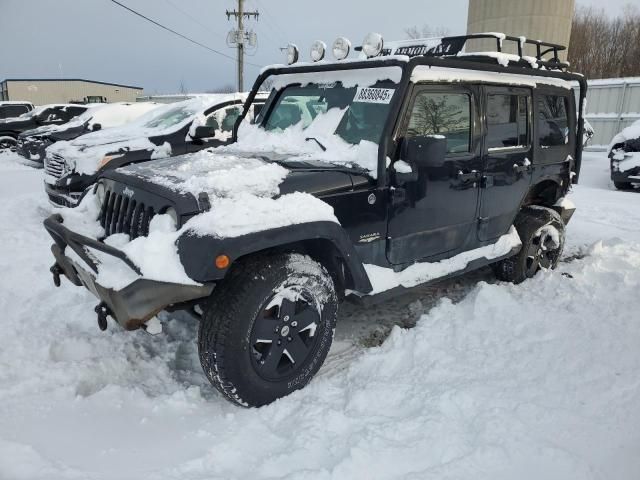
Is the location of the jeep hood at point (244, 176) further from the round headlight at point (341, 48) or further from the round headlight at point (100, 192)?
the round headlight at point (341, 48)

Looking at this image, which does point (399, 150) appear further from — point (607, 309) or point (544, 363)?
point (607, 309)

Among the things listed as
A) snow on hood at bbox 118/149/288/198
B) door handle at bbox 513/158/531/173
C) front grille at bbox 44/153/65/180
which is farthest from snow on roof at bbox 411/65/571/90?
front grille at bbox 44/153/65/180

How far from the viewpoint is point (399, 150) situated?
330 centimetres

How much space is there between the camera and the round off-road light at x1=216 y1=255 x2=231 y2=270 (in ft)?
8.05

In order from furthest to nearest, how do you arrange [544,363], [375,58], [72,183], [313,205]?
[72,183] < [375,58] < [544,363] < [313,205]

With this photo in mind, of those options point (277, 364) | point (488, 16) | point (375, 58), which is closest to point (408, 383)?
point (277, 364)

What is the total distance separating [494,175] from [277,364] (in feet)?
8.07

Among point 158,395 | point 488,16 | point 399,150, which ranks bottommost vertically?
point 158,395

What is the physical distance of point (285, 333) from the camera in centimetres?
284

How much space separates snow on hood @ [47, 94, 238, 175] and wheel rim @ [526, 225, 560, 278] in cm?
498

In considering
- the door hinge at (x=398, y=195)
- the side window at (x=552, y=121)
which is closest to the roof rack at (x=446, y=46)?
the side window at (x=552, y=121)

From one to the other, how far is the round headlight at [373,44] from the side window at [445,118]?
43 centimetres

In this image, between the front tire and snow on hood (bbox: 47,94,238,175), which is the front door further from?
snow on hood (bbox: 47,94,238,175)

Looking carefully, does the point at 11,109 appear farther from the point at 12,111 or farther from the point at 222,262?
the point at 222,262
